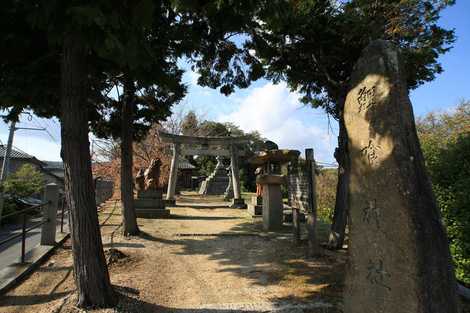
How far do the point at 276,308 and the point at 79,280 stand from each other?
2.25 meters

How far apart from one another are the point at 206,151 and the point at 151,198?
6.17m

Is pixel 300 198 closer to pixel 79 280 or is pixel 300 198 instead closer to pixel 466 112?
pixel 79 280

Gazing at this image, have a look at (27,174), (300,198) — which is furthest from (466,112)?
(27,174)

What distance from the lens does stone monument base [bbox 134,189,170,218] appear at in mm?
11273

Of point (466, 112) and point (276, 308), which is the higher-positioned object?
point (466, 112)

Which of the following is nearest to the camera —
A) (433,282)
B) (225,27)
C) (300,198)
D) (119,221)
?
(433,282)

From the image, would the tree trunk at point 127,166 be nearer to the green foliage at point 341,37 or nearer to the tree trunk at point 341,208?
the green foliage at point 341,37

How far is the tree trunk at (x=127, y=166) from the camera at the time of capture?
785 centimetres

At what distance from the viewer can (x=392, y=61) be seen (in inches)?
109

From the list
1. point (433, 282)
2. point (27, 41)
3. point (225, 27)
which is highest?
point (225, 27)

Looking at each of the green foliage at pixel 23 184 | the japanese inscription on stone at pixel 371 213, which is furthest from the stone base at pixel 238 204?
the japanese inscription on stone at pixel 371 213

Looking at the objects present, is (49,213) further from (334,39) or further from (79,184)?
(334,39)

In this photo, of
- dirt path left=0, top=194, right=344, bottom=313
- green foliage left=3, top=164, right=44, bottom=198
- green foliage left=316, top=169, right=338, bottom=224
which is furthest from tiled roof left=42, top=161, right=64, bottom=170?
dirt path left=0, top=194, right=344, bottom=313

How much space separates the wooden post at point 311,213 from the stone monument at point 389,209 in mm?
3448
